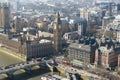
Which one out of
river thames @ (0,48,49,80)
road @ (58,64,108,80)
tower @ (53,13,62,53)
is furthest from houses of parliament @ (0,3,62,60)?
road @ (58,64,108,80)

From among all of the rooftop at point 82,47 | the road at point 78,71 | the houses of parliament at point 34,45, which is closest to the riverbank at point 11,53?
the houses of parliament at point 34,45

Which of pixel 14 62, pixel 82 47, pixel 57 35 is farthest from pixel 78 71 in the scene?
pixel 14 62

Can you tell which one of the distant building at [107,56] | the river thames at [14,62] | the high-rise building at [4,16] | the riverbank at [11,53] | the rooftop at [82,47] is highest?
the high-rise building at [4,16]

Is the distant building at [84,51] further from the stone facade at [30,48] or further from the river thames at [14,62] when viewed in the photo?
the river thames at [14,62]

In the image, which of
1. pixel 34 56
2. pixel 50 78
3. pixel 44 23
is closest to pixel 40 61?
pixel 34 56

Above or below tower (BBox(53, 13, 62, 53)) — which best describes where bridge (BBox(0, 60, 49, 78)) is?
below

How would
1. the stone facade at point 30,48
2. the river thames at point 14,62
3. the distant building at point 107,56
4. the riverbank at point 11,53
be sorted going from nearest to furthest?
the river thames at point 14,62, the distant building at point 107,56, the stone facade at point 30,48, the riverbank at point 11,53

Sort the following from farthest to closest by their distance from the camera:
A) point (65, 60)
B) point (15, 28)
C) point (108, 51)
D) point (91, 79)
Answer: point (15, 28) → point (65, 60) → point (108, 51) → point (91, 79)

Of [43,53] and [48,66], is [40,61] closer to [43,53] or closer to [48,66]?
[48,66]

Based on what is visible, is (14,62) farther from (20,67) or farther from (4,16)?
(4,16)

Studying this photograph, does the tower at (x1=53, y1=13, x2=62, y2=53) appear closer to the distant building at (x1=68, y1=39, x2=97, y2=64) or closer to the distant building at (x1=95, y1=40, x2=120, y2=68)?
the distant building at (x1=68, y1=39, x2=97, y2=64)

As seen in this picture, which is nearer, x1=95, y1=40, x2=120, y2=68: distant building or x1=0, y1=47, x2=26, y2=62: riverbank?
x1=95, y1=40, x2=120, y2=68: distant building
